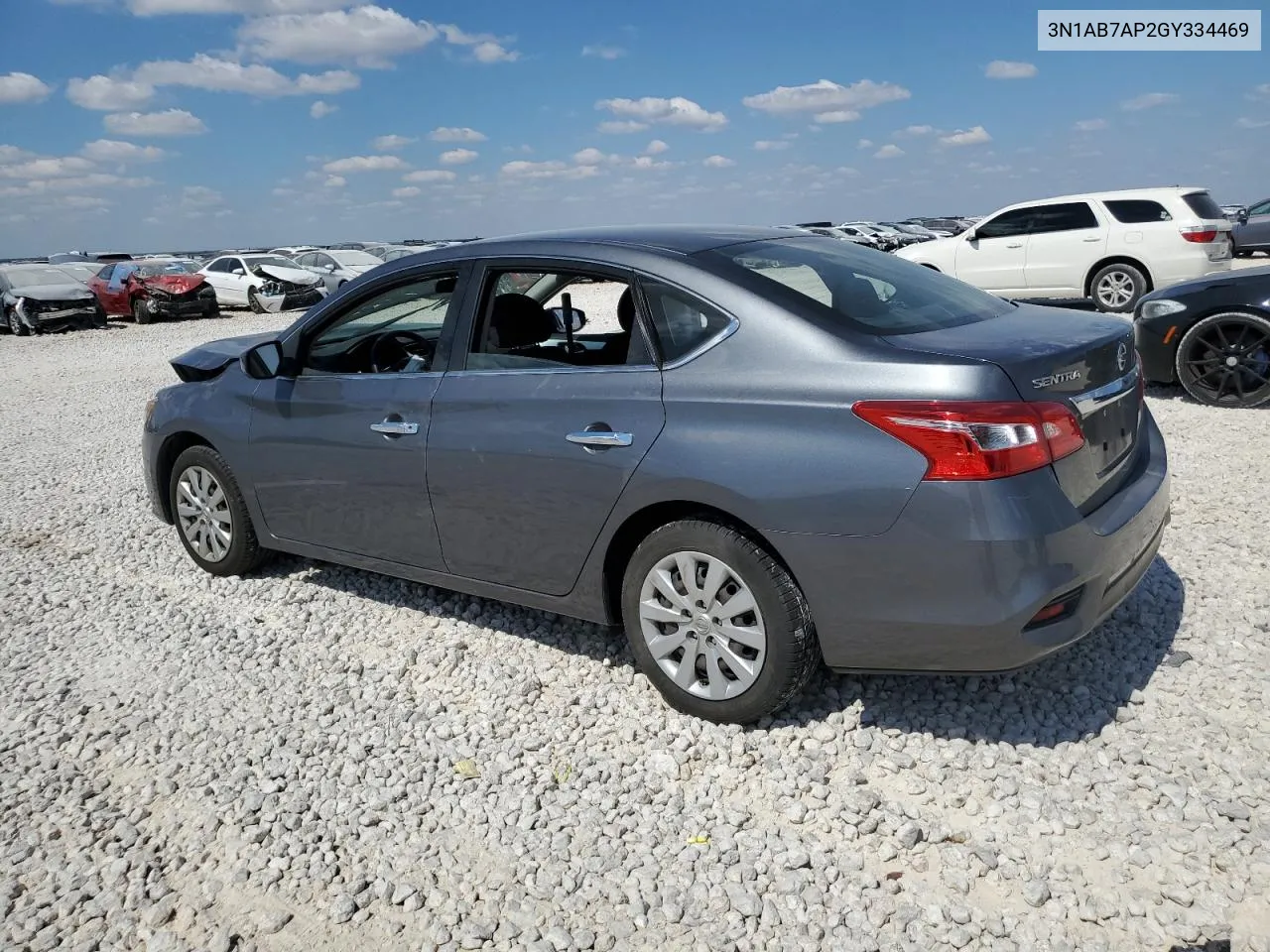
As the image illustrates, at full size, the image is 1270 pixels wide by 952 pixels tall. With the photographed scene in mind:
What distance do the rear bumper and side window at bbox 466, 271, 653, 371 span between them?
3.79 ft

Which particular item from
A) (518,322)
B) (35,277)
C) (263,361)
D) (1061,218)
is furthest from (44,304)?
(518,322)

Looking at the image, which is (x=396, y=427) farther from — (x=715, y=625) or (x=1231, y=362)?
(x=1231, y=362)

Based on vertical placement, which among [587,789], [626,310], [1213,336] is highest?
[626,310]

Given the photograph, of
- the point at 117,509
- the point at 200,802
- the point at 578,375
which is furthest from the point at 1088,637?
the point at 117,509

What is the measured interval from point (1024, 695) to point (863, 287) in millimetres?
1554

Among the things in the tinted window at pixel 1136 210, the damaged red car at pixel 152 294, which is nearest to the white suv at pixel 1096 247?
the tinted window at pixel 1136 210

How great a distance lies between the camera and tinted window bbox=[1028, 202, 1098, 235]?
1406 cm

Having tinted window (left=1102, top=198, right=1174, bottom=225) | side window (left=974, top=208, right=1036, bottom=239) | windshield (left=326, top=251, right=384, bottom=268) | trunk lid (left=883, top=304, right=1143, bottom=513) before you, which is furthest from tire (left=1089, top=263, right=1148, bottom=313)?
windshield (left=326, top=251, right=384, bottom=268)

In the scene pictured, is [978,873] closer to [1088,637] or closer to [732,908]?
[732,908]

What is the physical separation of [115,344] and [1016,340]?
2044 centimetres

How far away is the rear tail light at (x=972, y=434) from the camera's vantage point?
8.97 feet

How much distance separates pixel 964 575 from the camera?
278 cm

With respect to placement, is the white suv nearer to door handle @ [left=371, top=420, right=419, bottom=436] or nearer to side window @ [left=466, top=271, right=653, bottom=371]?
side window @ [left=466, top=271, right=653, bottom=371]

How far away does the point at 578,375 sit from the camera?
350cm
